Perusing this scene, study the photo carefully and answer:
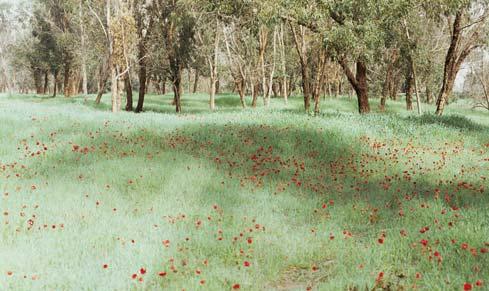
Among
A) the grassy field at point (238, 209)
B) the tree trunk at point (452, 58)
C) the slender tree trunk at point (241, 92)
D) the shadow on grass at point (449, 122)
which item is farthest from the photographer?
the slender tree trunk at point (241, 92)

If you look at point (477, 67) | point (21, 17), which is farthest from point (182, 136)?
point (21, 17)

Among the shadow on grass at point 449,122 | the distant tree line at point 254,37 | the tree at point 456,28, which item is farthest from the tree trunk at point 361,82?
the tree at point 456,28

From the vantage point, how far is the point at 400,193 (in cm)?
924

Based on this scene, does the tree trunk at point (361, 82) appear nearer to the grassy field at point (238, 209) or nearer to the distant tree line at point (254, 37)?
the distant tree line at point (254, 37)

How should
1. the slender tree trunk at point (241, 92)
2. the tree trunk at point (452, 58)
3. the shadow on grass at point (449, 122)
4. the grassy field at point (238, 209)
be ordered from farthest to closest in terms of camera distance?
the slender tree trunk at point (241, 92), the tree trunk at point (452, 58), the shadow on grass at point (449, 122), the grassy field at point (238, 209)

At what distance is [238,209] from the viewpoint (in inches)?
320

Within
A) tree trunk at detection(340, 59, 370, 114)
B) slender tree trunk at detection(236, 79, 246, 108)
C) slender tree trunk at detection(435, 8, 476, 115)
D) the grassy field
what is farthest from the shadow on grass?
slender tree trunk at detection(236, 79, 246, 108)

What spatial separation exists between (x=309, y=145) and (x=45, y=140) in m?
7.90

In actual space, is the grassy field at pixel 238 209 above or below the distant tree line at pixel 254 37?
below

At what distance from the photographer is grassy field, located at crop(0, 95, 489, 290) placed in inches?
220

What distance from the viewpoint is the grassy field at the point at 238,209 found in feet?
18.3

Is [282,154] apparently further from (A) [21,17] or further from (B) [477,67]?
(A) [21,17]

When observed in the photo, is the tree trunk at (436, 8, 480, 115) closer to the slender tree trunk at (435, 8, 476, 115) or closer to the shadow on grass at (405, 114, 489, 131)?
the slender tree trunk at (435, 8, 476, 115)

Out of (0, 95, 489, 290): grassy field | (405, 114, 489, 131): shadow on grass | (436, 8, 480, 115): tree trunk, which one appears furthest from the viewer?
(436, 8, 480, 115): tree trunk
